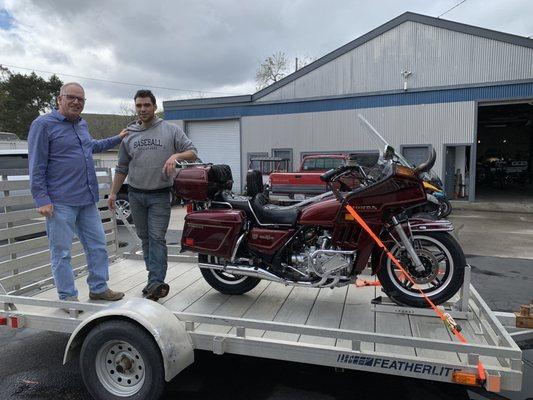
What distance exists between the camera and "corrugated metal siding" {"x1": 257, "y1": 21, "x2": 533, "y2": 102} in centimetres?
1560

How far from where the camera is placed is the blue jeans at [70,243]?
3.48 m

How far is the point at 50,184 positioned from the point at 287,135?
16.6m

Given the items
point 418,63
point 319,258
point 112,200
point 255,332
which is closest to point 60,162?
point 112,200

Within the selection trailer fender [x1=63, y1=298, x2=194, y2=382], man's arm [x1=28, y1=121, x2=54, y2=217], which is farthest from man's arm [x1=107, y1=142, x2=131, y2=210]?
trailer fender [x1=63, y1=298, x2=194, y2=382]

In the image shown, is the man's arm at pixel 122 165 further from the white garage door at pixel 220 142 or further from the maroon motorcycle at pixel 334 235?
the white garage door at pixel 220 142

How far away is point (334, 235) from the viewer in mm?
3391

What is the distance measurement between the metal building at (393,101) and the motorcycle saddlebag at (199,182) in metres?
14.5

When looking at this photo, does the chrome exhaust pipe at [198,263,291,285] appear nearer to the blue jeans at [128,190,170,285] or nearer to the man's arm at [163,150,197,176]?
the blue jeans at [128,190,170,285]

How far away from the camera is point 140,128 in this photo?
12.7ft

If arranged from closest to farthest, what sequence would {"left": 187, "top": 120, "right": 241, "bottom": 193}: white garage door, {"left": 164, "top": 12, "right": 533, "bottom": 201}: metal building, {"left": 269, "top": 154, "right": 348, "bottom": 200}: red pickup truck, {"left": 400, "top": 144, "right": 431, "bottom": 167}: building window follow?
{"left": 269, "top": 154, "right": 348, "bottom": 200}: red pickup truck
{"left": 164, "top": 12, "right": 533, "bottom": 201}: metal building
{"left": 400, "top": 144, "right": 431, "bottom": 167}: building window
{"left": 187, "top": 120, "right": 241, "bottom": 193}: white garage door

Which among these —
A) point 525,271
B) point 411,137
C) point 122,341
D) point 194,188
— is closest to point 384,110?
point 411,137

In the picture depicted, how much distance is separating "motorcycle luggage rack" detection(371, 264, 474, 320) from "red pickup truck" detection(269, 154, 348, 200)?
395 inches

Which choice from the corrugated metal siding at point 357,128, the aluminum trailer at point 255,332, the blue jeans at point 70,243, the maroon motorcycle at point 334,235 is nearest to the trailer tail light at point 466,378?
the aluminum trailer at point 255,332

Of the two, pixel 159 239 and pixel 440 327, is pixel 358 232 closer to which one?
pixel 440 327
